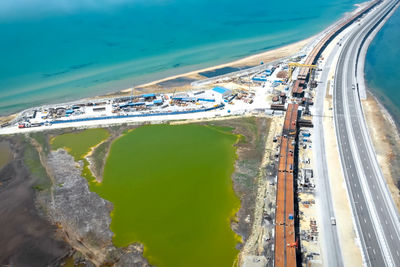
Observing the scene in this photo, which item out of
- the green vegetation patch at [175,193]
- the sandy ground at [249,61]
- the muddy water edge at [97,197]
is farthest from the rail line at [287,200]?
the sandy ground at [249,61]

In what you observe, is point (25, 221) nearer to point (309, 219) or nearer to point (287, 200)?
point (287, 200)

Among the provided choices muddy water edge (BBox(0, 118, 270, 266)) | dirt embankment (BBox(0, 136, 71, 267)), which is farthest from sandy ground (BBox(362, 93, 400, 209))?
dirt embankment (BBox(0, 136, 71, 267))

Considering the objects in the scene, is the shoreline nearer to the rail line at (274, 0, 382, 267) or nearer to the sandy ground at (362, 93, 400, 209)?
the rail line at (274, 0, 382, 267)

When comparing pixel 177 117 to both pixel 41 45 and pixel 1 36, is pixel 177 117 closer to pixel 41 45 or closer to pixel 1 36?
pixel 41 45

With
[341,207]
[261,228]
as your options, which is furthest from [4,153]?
[341,207]

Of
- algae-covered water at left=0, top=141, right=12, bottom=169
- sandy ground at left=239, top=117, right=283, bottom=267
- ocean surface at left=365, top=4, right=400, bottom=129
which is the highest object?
ocean surface at left=365, top=4, right=400, bottom=129

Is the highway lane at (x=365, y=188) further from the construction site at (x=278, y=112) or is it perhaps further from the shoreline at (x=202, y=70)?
the shoreline at (x=202, y=70)
